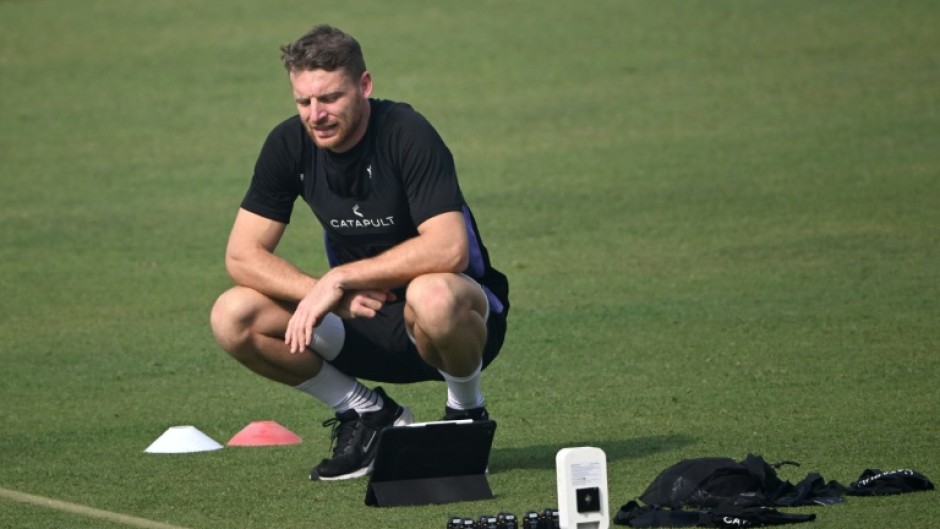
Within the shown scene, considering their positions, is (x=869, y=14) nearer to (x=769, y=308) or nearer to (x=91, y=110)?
(x=91, y=110)

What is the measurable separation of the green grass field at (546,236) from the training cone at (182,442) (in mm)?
80

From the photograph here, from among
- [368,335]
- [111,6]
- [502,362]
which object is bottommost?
[502,362]

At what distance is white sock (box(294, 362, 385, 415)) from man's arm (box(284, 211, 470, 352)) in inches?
18.6

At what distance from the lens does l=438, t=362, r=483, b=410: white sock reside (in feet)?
22.1

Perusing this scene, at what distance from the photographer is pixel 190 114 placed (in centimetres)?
1797

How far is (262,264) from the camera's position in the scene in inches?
265

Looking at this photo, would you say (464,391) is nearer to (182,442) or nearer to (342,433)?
(342,433)

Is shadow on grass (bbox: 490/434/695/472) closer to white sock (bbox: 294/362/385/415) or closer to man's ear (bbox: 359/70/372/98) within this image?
white sock (bbox: 294/362/385/415)

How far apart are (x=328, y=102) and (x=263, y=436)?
1.63 m

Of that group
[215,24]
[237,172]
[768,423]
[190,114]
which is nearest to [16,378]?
[768,423]

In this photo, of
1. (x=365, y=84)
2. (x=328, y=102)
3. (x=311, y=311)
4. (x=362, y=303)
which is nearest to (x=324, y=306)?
(x=311, y=311)

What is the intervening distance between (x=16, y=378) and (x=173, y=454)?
2119 millimetres

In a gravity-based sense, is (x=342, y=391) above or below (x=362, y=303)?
below

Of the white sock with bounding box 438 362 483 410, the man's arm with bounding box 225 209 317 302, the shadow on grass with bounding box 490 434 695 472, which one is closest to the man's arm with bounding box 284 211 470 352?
the man's arm with bounding box 225 209 317 302
